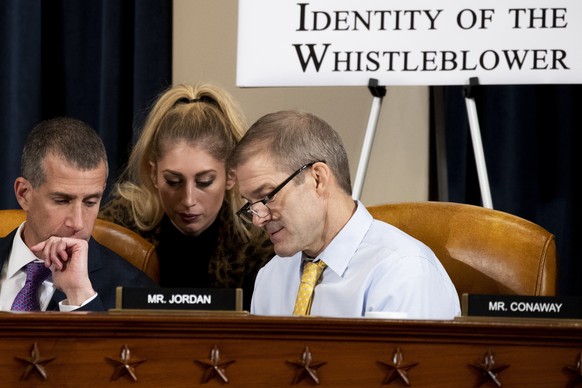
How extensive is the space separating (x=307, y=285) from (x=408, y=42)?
0.90 metres

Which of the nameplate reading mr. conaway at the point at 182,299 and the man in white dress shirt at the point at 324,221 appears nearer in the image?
the nameplate reading mr. conaway at the point at 182,299

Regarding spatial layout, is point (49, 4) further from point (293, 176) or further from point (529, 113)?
point (293, 176)

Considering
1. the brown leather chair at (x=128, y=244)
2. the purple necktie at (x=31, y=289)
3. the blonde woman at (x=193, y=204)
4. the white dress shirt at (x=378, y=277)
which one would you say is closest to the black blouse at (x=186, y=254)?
the blonde woman at (x=193, y=204)

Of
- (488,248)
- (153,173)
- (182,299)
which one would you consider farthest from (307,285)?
(153,173)

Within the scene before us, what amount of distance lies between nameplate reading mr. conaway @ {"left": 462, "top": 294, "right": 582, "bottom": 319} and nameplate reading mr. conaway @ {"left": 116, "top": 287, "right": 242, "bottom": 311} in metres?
0.31

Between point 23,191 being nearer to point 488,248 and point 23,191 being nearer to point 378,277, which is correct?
point 378,277

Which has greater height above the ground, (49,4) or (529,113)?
(49,4)

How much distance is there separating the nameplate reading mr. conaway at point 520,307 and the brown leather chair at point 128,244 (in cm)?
133

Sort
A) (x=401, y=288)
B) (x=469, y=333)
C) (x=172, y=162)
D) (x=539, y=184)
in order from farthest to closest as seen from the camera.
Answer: (x=539, y=184)
(x=172, y=162)
(x=401, y=288)
(x=469, y=333)

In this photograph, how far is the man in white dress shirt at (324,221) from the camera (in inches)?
82.6

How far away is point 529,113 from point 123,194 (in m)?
1.32

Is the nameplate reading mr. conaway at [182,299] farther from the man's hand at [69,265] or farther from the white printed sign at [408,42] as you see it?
the white printed sign at [408,42]

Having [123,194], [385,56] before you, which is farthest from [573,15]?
[123,194]

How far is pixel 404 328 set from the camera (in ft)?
4.23
